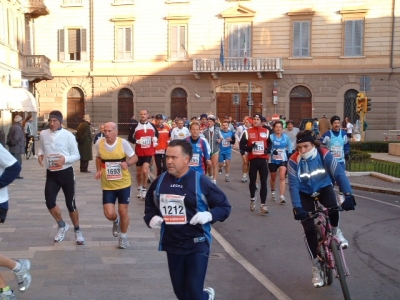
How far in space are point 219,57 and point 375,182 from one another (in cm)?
2673

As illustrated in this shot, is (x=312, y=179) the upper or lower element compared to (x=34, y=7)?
lower

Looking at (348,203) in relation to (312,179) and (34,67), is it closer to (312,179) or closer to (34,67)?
(312,179)

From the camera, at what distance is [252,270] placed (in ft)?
24.9

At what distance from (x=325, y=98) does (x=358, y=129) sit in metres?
5.26

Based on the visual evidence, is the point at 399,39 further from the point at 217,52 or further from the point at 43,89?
the point at 43,89

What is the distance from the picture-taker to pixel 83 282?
267 inches

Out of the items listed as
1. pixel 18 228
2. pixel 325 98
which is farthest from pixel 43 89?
pixel 18 228

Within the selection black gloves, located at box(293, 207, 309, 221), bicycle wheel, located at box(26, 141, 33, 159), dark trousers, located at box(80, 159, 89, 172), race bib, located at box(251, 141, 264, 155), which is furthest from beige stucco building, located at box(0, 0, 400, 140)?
black gloves, located at box(293, 207, 309, 221)

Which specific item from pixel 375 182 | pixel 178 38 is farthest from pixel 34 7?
pixel 375 182

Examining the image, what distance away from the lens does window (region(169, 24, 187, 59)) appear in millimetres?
43438

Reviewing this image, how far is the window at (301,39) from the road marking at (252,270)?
34177 mm

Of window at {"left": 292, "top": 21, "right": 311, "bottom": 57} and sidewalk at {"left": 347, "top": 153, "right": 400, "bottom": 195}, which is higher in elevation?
window at {"left": 292, "top": 21, "right": 311, "bottom": 57}

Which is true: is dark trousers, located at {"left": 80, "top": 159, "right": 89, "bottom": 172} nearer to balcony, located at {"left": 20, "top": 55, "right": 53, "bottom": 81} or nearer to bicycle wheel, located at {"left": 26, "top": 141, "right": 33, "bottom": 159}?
bicycle wheel, located at {"left": 26, "top": 141, "right": 33, "bottom": 159}

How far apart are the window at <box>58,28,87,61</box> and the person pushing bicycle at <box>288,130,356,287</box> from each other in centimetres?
3957
